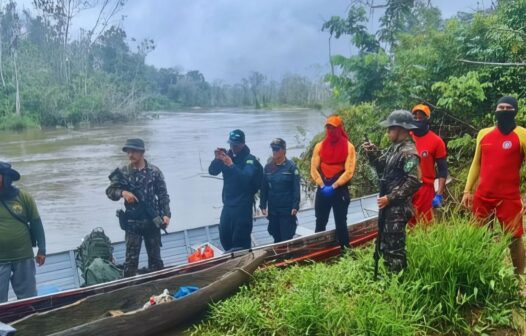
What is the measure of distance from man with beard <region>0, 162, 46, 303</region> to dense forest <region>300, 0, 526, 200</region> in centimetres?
509

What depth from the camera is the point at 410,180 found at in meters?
2.91

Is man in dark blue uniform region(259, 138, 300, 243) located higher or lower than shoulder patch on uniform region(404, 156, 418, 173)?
lower

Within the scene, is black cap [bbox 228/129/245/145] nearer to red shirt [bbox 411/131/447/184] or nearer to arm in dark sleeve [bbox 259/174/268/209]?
arm in dark sleeve [bbox 259/174/268/209]

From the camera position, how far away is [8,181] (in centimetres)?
368

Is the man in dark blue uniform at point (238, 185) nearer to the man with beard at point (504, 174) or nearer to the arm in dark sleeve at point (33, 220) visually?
the arm in dark sleeve at point (33, 220)

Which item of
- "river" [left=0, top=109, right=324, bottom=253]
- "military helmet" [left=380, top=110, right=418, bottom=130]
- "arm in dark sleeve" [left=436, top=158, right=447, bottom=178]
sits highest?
"military helmet" [left=380, top=110, right=418, bottom=130]

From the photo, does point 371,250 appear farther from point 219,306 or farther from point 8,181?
point 8,181

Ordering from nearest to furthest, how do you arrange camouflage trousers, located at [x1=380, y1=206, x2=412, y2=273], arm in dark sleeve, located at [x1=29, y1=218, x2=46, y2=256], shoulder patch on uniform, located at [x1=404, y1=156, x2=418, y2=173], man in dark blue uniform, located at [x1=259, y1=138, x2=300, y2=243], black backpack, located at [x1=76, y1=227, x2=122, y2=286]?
shoulder patch on uniform, located at [x1=404, y1=156, x2=418, y2=173] < camouflage trousers, located at [x1=380, y1=206, x2=412, y2=273] < arm in dark sleeve, located at [x1=29, y1=218, x2=46, y2=256] < man in dark blue uniform, located at [x1=259, y1=138, x2=300, y2=243] < black backpack, located at [x1=76, y1=227, x2=122, y2=286]

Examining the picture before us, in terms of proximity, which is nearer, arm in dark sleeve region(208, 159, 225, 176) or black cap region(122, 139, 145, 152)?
black cap region(122, 139, 145, 152)

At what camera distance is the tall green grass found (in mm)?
2795

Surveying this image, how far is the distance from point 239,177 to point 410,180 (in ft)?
5.78

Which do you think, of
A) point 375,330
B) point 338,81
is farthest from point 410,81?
point 375,330

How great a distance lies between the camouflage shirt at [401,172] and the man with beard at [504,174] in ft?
1.98

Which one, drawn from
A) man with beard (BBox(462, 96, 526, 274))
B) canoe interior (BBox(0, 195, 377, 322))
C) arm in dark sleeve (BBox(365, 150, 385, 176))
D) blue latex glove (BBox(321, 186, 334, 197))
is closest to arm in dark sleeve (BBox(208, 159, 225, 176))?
canoe interior (BBox(0, 195, 377, 322))
